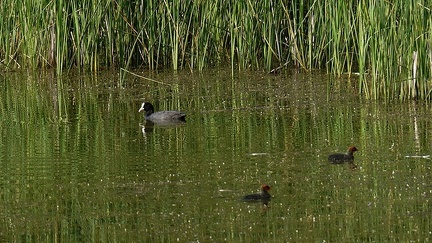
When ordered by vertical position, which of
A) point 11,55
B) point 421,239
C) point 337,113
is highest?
point 11,55

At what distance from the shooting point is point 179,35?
14.2 meters

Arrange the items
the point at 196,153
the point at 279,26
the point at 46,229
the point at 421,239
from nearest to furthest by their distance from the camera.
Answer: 1. the point at 421,239
2. the point at 46,229
3. the point at 196,153
4. the point at 279,26

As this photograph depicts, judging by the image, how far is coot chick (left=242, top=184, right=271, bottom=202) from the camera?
24.2 ft

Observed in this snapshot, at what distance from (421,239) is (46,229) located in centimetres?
237

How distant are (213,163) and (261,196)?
1.48m

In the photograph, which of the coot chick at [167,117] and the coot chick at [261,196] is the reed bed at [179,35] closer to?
the coot chick at [167,117]

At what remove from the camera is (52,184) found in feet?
27.0

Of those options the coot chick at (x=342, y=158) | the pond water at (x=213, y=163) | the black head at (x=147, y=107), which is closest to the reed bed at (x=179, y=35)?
the pond water at (x=213, y=163)

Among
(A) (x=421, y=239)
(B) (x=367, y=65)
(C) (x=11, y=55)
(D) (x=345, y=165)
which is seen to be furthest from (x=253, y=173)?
(C) (x=11, y=55)

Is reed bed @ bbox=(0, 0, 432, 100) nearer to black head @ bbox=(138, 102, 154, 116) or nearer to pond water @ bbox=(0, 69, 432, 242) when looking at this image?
pond water @ bbox=(0, 69, 432, 242)

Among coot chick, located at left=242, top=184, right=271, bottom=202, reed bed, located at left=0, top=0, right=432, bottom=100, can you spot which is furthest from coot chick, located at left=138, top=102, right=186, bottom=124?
coot chick, located at left=242, top=184, right=271, bottom=202

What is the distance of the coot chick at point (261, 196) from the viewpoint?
7379mm

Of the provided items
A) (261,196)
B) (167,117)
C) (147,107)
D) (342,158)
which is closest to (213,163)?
(342,158)

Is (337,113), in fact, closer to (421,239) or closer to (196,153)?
(196,153)
